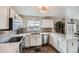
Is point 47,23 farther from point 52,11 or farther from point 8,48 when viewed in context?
point 8,48

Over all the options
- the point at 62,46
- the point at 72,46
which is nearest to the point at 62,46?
the point at 62,46

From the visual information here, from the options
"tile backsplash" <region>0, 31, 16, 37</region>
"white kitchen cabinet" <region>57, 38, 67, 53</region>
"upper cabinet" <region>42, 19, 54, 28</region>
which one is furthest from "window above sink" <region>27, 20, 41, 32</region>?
"white kitchen cabinet" <region>57, 38, 67, 53</region>

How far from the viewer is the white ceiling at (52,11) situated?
3.00 feet

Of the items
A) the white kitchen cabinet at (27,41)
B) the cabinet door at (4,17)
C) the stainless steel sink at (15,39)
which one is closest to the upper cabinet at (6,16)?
the cabinet door at (4,17)

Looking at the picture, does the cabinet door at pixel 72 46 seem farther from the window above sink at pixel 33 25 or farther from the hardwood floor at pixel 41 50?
the window above sink at pixel 33 25

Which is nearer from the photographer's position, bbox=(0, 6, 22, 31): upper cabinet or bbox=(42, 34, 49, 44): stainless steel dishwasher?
bbox=(0, 6, 22, 31): upper cabinet

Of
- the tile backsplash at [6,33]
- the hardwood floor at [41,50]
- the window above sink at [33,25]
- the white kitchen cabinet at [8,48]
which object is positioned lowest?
the hardwood floor at [41,50]

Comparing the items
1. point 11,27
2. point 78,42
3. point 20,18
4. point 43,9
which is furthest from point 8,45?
point 78,42

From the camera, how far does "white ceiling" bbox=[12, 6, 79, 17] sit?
0.91 m

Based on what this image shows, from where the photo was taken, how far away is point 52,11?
93 centimetres

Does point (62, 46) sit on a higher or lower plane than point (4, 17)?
lower

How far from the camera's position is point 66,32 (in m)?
0.94

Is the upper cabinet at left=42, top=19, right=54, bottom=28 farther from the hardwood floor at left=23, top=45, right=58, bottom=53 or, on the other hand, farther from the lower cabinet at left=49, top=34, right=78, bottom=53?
the hardwood floor at left=23, top=45, right=58, bottom=53
